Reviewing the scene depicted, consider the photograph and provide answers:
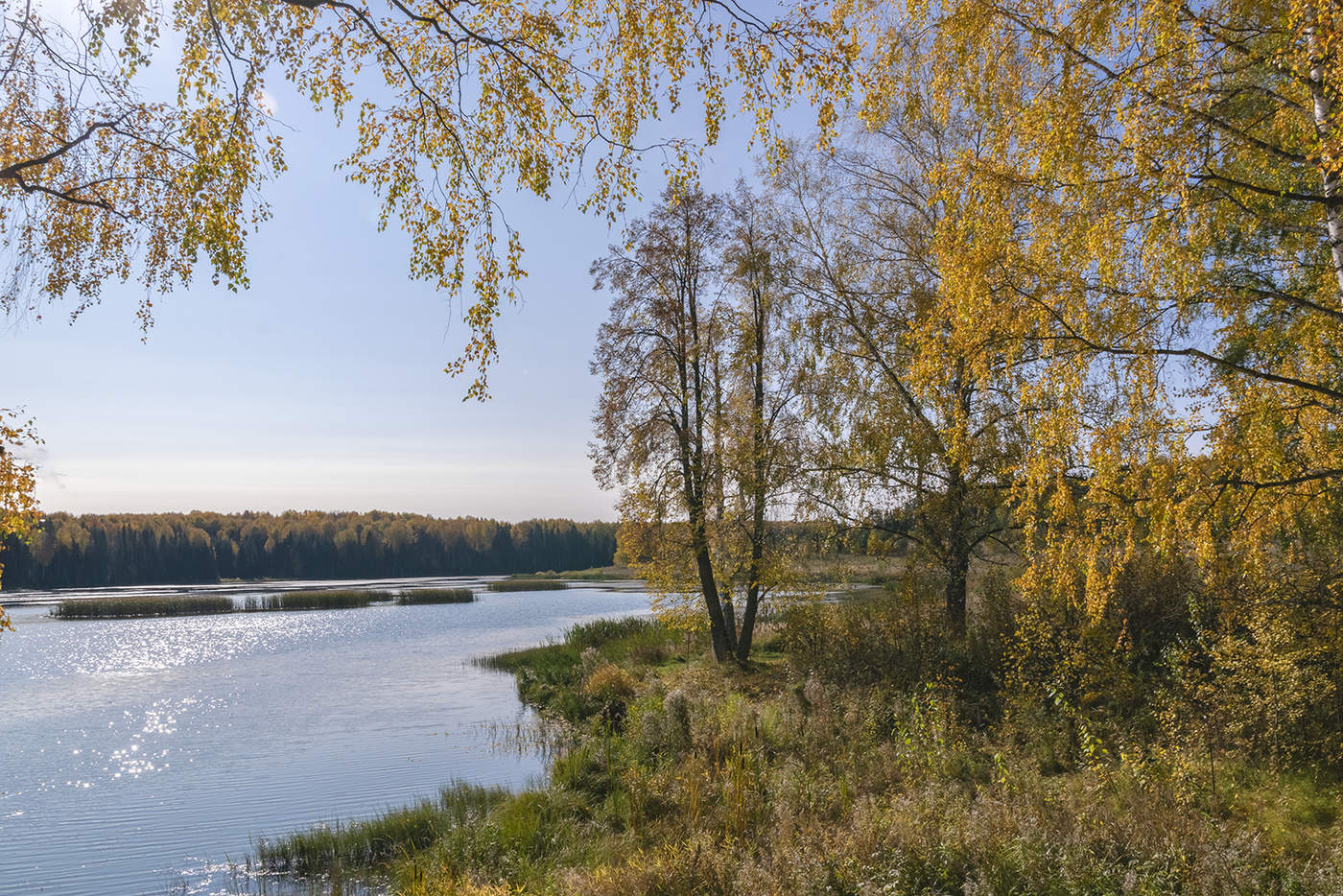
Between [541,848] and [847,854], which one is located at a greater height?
[847,854]

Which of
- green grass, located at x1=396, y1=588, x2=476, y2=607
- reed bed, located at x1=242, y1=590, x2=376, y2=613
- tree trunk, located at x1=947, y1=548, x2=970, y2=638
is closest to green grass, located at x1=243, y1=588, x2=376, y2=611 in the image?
reed bed, located at x1=242, y1=590, x2=376, y2=613

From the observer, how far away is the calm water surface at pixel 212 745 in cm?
945

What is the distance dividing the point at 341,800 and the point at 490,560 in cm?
10558

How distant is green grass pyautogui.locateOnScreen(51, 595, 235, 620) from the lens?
42.1m

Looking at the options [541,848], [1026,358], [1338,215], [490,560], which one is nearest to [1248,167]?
[1338,215]

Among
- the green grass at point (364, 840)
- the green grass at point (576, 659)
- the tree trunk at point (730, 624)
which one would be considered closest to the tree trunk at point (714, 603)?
the tree trunk at point (730, 624)

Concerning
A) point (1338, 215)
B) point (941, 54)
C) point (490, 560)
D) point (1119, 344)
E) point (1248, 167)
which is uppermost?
point (941, 54)

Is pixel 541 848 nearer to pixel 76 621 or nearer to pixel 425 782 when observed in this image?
pixel 425 782

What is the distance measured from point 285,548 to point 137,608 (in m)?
58.1

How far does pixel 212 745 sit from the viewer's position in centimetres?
1450

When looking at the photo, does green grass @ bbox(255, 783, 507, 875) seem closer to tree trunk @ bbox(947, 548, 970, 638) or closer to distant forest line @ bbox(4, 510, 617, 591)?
tree trunk @ bbox(947, 548, 970, 638)

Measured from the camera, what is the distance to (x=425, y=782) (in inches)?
457

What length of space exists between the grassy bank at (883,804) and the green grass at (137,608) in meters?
39.4

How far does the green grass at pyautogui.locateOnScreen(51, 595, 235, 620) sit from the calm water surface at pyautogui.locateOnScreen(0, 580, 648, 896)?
12.6 metres
